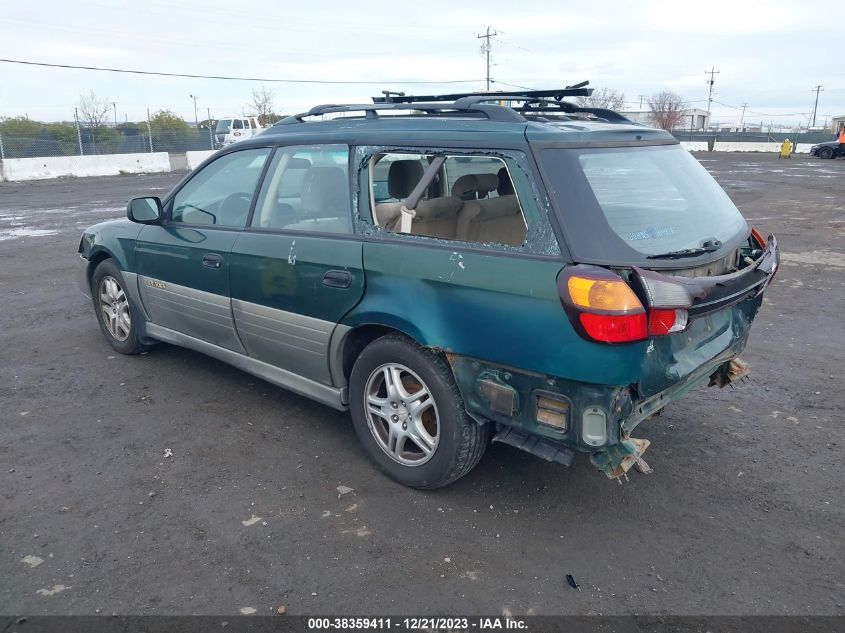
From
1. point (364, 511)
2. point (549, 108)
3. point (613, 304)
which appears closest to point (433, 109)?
point (549, 108)

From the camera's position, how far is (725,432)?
4.05 metres

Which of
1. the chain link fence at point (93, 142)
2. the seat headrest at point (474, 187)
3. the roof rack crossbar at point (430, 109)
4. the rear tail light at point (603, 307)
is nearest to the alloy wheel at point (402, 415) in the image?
the rear tail light at point (603, 307)

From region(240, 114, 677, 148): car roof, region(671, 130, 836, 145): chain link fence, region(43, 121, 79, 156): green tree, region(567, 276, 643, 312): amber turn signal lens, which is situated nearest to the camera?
region(567, 276, 643, 312): amber turn signal lens

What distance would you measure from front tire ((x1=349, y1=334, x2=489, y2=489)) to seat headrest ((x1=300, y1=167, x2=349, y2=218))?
797 millimetres

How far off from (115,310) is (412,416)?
3211 millimetres

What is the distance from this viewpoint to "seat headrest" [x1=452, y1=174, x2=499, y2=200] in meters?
3.72

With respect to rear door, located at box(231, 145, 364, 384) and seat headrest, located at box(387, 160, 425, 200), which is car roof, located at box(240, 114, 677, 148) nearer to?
rear door, located at box(231, 145, 364, 384)

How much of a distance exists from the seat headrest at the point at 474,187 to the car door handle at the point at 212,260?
1.55 m

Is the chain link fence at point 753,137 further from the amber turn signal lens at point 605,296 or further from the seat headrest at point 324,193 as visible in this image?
the amber turn signal lens at point 605,296

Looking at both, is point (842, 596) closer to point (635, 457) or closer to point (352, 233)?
point (635, 457)

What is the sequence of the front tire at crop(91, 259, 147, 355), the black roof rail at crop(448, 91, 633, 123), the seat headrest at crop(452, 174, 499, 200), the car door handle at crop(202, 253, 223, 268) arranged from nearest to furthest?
the black roof rail at crop(448, 91, 633, 123), the seat headrest at crop(452, 174, 499, 200), the car door handle at crop(202, 253, 223, 268), the front tire at crop(91, 259, 147, 355)

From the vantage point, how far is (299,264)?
145 inches

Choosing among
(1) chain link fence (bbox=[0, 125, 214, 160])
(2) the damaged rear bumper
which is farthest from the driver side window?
(1) chain link fence (bbox=[0, 125, 214, 160])

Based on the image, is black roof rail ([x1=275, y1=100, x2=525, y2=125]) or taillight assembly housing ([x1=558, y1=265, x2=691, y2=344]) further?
black roof rail ([x1=275, y1=100, x2=525, y2=125])
